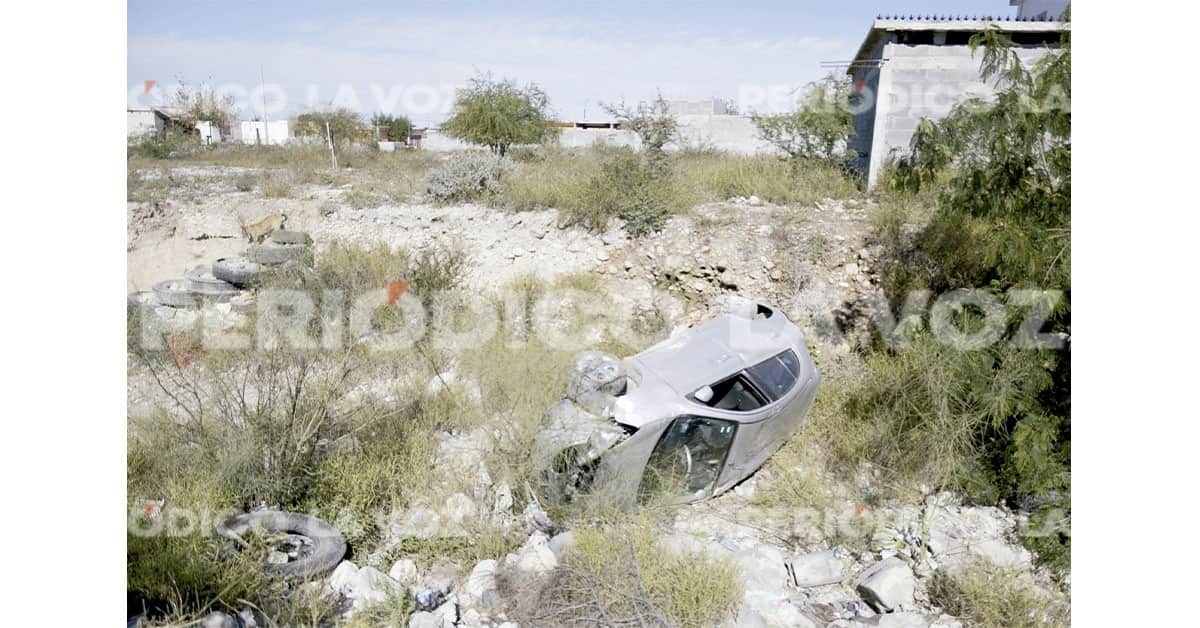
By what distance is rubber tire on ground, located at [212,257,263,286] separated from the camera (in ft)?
25.1

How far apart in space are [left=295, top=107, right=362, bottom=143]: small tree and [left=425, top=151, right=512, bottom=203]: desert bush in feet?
34.7

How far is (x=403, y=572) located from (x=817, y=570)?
222 centimetres

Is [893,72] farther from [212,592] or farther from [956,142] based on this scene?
[212,592]

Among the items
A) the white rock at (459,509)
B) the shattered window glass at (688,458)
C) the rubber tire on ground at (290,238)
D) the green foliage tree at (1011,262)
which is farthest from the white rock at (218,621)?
the rubber tire on ground at (290,238)

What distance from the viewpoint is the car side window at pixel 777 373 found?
4.29 meters

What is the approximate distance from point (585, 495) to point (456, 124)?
11.1 meters

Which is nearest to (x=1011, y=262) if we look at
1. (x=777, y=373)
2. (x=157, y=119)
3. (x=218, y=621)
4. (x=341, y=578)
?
(x=777, y=373)

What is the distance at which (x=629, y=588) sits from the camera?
3.16 metres

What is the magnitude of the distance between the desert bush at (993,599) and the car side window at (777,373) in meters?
1.36

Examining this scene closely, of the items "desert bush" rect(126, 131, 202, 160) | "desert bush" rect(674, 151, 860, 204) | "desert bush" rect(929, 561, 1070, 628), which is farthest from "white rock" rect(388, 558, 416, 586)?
"desert bush" rect(126, 131, 202, 160)

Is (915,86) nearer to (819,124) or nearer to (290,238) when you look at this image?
(819,124)

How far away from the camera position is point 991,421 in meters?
4.43

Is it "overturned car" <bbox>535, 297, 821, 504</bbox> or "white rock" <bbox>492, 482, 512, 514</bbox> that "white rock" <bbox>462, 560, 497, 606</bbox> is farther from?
"overturned car" <bbox>535, 297, 821, 504</bbox>

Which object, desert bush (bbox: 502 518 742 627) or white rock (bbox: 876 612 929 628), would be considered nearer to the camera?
desert bush (bbox: 502 518 742 627)
